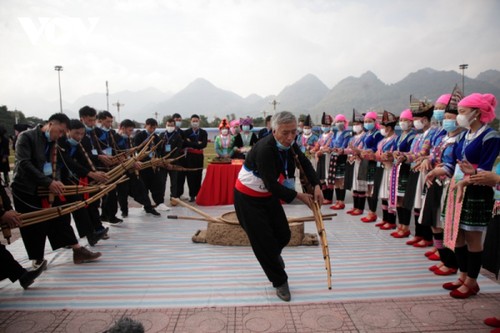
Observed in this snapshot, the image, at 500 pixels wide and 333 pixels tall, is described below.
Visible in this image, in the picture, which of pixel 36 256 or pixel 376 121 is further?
pixel 376 121

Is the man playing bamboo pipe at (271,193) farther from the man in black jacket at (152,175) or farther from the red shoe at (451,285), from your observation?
the man in black jacket at (152,175)

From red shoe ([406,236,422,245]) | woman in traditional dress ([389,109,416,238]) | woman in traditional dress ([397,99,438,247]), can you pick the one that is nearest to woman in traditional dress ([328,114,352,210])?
woman in traditional dress ([389,109,416,238])

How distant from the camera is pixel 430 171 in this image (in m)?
3.52

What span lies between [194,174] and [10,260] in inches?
189

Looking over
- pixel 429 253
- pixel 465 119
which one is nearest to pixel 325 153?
pixel 429 253

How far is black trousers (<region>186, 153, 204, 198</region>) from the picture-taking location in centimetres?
752

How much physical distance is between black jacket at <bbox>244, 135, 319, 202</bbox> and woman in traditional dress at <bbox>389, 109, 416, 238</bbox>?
2116 millimetres

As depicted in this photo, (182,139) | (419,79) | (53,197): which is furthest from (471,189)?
(419,79)

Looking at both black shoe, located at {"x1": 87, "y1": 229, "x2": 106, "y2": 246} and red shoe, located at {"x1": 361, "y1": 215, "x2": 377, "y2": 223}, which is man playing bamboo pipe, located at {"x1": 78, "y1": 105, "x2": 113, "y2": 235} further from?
red shoe, located at {"x1": 361, "y1": 215, "x2": 377, "y2": 223}

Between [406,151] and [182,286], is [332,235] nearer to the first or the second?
[406,151]

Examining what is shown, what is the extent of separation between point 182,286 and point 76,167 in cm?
213

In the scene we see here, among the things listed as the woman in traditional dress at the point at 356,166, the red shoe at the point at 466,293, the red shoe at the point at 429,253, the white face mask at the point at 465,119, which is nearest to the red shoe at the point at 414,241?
the red shoe at the point at 429,253

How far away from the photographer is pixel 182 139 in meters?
7.48

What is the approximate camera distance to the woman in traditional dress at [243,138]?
764 centimetres
